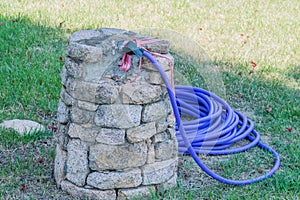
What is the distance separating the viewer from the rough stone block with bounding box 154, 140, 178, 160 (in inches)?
146

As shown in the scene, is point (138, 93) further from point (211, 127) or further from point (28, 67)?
point (28, 67)

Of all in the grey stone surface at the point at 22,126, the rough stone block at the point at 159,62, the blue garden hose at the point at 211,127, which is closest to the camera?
the rough stone block at the point at 159,62

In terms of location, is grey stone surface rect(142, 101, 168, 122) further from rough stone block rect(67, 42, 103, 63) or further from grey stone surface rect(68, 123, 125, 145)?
rough stone block rect(67, 42, 103, 63)

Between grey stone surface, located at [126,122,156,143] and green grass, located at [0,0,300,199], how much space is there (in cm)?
41

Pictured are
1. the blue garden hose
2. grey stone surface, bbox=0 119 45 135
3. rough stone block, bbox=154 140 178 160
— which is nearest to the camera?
rough stone block, bbox=154 140 178 160

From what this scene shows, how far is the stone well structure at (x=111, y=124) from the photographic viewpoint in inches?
139

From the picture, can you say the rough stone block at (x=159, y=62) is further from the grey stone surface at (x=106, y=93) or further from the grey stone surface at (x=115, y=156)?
the grey stone surface at (x=115, y=156)

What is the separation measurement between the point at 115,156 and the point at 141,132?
22 cm

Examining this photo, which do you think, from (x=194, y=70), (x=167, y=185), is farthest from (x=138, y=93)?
(x=194, y=70)

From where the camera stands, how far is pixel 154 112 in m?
3.62

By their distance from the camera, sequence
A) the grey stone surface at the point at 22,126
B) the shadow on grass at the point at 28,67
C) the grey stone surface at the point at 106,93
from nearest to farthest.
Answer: the grey stone surface at the point at 106,93
the grey stone surface at the point at 22,126
the shadow on grass at the point at 28,67

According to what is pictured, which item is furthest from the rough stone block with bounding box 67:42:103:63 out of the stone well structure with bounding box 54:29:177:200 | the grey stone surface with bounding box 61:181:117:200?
the grey stone surface with bounding box 61:181:117:200

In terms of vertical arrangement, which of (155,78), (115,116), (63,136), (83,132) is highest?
(155,78)

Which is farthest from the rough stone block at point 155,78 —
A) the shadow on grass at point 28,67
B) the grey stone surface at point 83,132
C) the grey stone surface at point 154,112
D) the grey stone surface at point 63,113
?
the shadow on grass at point 28,67
